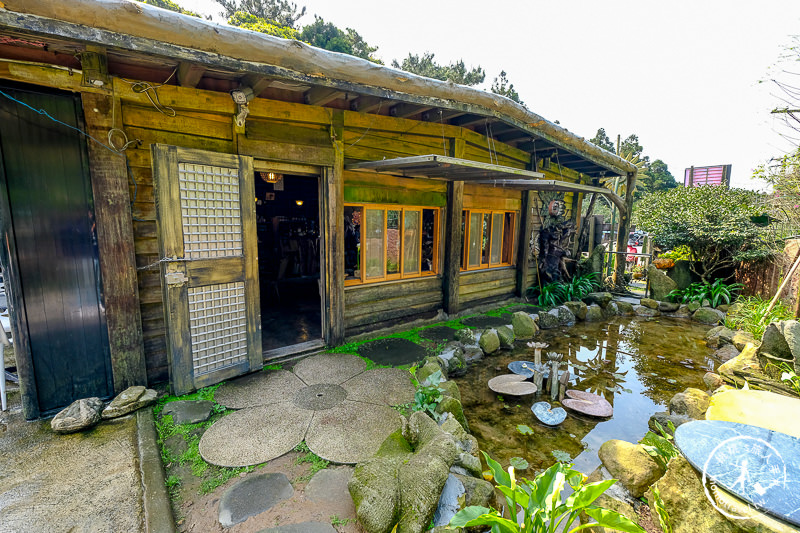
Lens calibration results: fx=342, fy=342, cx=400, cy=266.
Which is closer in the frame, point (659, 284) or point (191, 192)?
point (191, 192)

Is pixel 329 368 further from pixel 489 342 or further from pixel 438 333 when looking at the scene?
pixel 489 342

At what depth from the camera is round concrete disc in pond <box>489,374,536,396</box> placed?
3992 millimetres

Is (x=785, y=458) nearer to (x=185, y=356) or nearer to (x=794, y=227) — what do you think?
(x=185, y=356)

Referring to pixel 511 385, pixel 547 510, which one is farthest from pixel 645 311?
pixel 547 510

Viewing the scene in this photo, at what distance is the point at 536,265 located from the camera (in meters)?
8.27

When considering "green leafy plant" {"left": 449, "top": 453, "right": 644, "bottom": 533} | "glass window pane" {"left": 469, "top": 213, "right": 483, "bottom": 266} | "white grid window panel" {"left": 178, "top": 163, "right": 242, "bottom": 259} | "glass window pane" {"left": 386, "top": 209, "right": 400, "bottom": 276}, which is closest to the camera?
"green leafy plant" {"left": 449, "top": 453, "right": 644, "bottom": 533}

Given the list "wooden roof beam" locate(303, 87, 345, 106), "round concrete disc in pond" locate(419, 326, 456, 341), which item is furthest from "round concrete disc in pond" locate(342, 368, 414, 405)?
"wooden roof beam" locate(303, 87, 345, 106)

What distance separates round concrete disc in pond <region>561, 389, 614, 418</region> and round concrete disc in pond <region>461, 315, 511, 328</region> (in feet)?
6.85

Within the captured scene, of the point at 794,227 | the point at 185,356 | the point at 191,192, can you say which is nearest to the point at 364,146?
the point at 191,192

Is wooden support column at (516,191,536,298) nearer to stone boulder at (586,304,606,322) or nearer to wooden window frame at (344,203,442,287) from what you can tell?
stone boulder at (586,304,606,322)

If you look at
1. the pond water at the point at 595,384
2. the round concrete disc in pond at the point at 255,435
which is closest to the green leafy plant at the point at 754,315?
the pond water at the point at 595,384

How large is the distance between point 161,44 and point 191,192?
1.26 metres

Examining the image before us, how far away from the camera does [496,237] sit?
24.5ft

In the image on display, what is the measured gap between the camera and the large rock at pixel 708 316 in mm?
7047
